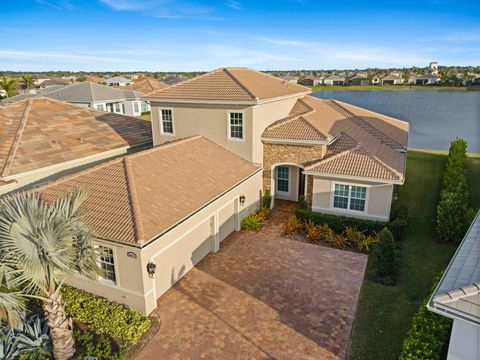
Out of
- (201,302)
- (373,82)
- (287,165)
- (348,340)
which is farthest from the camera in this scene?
(373,82)

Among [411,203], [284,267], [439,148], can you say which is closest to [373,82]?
[439,148]

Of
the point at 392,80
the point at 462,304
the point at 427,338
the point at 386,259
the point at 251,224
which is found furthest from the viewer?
the point at 392,80

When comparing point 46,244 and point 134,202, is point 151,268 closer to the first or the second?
point 134,202

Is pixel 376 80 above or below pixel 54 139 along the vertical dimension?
below

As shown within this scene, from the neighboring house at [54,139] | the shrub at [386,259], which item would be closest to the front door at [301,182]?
the shrub at [386,259]

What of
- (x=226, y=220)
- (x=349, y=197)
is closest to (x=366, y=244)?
(x=349, y=197)

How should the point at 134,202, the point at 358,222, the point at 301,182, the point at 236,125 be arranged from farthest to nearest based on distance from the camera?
1. the point at 301,182
2. the point at 236,125
3. the point at 358,222
4. the point at 134,202

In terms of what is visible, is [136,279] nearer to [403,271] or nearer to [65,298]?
[65,298]
